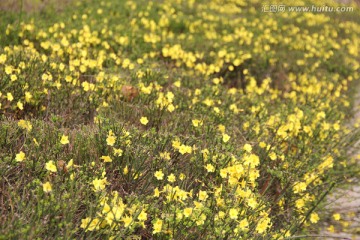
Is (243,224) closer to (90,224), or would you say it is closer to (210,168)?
(210,168)

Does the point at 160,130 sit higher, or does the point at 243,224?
the point at 160,130

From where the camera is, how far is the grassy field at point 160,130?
2562mm

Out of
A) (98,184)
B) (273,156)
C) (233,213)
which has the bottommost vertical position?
(273,156)

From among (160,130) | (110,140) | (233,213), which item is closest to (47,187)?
(110,140)

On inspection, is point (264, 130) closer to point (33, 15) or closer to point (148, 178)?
point (148, 178)

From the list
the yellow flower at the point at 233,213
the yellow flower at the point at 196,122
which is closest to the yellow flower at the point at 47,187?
the yellow flower at the point at 233,213

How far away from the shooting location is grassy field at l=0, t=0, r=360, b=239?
256cm

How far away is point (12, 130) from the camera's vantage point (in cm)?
299

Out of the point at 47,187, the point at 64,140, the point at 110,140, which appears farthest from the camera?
the point at 110,140

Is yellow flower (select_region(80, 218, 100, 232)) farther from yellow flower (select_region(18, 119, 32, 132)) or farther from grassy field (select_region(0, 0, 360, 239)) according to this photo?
yellow flower (select_region(18, 119, 32, 132))

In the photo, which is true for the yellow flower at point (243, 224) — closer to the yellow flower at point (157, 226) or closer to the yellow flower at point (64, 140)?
the yellow flower at point (157, 226)

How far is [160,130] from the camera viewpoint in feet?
11.9

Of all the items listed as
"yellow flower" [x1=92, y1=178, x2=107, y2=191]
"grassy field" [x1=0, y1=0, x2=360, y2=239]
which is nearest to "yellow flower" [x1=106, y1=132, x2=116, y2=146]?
"grassy field" [x1=0, y1=0, x2=360, y2=239]

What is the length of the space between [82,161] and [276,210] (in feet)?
5.46
